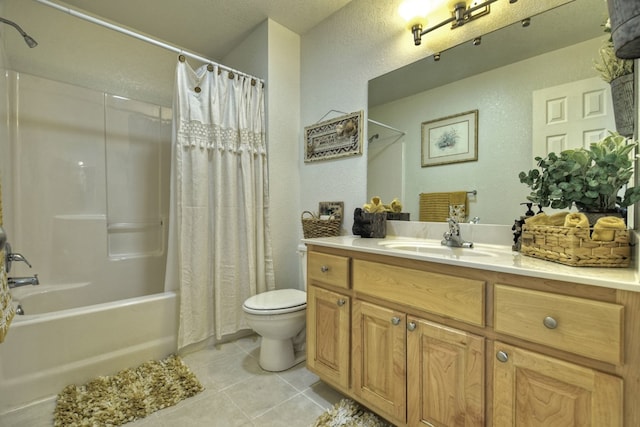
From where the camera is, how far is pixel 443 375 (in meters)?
1.00

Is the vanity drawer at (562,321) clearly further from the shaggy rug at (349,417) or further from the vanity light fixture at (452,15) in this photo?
the vanity light fixture at (452,15)

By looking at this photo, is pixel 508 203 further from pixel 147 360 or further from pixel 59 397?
pixel 59 397

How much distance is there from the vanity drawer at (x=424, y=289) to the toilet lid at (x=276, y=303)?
1.69 ft

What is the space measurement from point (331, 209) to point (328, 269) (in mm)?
712

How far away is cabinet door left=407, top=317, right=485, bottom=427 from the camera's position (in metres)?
0.93

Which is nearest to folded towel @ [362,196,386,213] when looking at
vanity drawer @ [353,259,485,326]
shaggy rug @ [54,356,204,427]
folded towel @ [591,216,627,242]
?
vanity drawer @ [353,259,485,326]

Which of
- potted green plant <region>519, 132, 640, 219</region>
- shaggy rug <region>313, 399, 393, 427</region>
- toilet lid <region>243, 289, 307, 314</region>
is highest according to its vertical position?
potted green plant <region>519, 132, 640, 219</region>

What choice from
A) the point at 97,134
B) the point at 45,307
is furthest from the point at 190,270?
the point at 97,134

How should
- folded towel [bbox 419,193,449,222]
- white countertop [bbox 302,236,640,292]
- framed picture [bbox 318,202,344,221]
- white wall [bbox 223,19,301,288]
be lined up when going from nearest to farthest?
white countertop [bbox 302,236,640,292] → folded towel [bbox 419,193,449,222] → framed picture [bbox 318,202,344,221] → white wall [bbox 223,19,301,288]

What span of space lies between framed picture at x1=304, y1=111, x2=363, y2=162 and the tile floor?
4.81 ft

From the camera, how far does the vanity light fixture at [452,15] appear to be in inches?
54.6

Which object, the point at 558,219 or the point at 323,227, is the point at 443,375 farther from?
the point at 323,227

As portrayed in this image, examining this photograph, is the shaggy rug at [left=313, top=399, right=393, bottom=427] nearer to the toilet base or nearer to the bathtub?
the toilet base

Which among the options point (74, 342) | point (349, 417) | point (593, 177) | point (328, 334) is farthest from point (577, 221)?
point (74, 342)
